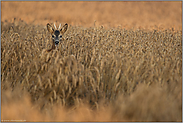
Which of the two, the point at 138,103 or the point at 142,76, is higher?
the point at 142,76

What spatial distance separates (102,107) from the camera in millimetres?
2625

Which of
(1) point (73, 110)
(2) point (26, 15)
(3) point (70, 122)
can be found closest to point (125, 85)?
(1) point (73, 110)

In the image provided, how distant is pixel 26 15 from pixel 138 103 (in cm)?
802

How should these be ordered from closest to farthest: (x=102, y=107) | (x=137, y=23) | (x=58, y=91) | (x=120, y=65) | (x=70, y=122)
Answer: (x=70, y=122), (x=102, y=107), (x=58, y=91), (x=120, y=65), (x=137, y=23)

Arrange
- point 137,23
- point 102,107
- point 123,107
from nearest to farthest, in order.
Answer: point 123,107
point 102,107
point 137,23

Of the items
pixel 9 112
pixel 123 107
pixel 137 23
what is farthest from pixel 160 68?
pixel 137 23

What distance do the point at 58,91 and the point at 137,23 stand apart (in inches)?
259

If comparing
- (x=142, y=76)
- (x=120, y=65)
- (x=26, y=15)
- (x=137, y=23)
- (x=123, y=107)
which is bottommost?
(x=123, y=107)

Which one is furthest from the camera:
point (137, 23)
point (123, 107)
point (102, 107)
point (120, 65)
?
point (137, 23)

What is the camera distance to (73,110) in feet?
9.14

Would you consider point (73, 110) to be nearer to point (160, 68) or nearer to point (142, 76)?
point (142, 76)

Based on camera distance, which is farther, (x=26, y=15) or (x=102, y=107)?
(x=26, y=15)

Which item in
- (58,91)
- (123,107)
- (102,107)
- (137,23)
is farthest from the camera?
(137,23)

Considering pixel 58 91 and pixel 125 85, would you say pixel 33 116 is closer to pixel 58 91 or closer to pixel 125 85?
pixel 58 91
